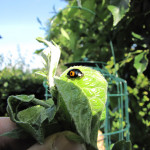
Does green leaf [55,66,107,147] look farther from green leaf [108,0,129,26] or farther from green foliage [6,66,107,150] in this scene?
green leaf [108,0,129,26]

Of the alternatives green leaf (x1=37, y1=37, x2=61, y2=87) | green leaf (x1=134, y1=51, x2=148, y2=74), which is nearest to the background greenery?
green leaf (x1=134, y1=51, x2=148, y2=74)

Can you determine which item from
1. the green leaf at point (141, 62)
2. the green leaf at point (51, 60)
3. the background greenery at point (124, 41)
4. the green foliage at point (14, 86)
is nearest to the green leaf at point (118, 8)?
the background greenery at point (124, 41)

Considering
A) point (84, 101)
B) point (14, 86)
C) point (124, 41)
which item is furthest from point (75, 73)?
point (14, 86)

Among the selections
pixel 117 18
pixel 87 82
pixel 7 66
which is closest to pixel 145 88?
pixel 117 18

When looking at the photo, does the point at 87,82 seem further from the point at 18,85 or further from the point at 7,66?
the point at 7,66

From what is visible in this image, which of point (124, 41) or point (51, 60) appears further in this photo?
point (124, 41)

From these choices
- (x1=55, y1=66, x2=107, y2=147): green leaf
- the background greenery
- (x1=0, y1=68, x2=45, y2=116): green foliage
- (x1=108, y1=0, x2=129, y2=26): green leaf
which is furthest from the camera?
(x1=0, y1=68, x2=45, y2=116): green foliage

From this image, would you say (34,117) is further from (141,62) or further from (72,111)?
(141,62)
